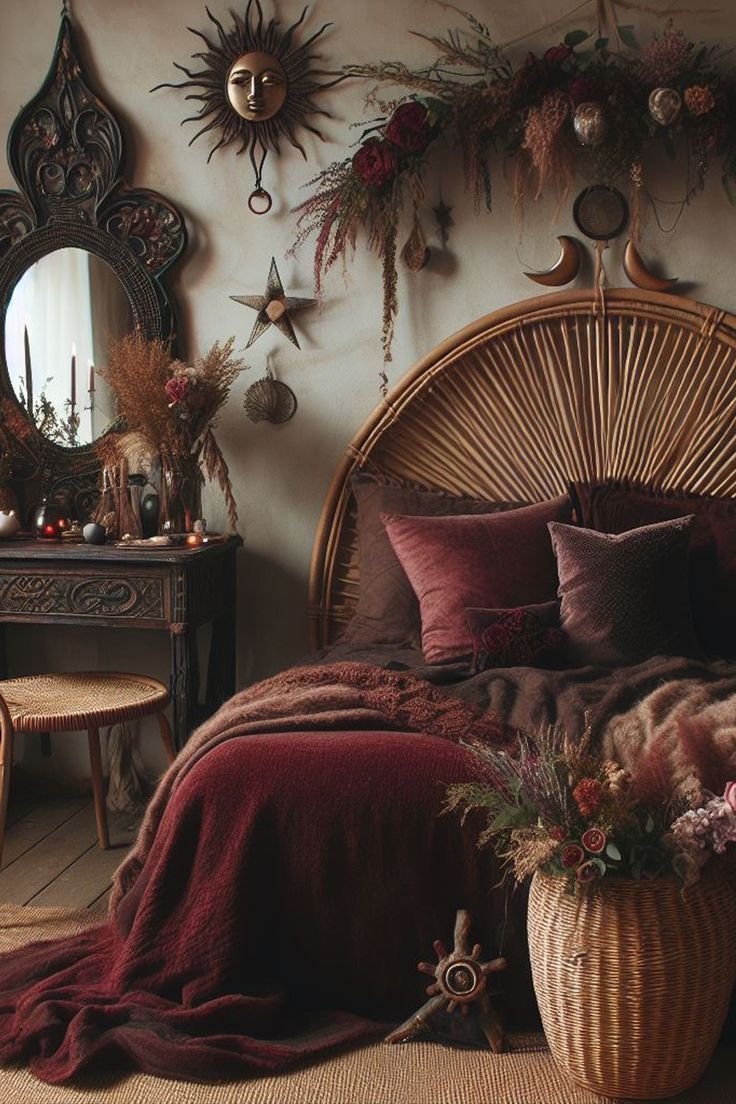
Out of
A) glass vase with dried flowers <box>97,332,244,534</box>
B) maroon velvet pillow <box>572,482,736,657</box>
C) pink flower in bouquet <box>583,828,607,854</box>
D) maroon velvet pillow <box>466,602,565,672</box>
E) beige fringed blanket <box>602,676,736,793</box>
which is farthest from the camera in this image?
glass vase with dried flowers <box>97,332,244,534</box>

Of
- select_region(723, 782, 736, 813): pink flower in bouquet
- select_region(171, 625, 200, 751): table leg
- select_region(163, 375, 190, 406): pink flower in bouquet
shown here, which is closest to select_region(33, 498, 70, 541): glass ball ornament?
select_region(163, 375, 190, 406): pink flower in bouquet

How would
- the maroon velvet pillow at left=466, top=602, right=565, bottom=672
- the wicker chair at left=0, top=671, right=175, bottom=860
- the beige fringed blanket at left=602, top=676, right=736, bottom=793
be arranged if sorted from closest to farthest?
1. the beige fringed blanket at left=602, top=676, right=736, bottom=793
2. the maroon velvet pillow at left=466, top=602, right=565, bottom=672
3. the wicker chair at left=0, top=671, right=175, bottom=860

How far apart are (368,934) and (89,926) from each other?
0.89 metres

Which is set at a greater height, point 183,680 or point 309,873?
point 183,680

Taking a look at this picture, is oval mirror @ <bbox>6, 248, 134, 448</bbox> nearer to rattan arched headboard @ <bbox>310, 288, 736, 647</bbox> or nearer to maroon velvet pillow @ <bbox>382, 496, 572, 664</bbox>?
rattan arched headboard @ <bbox>310, 288, 736, 647</bbox>

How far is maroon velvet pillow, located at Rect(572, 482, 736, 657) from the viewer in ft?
10.1

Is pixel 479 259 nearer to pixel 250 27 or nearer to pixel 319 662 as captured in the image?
pixel 250 27

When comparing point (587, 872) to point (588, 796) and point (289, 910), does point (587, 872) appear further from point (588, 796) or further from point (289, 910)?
point (289, 910)

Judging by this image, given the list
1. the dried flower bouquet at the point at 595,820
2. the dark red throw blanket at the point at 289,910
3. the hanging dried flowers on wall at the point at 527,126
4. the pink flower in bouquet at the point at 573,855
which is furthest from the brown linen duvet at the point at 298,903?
the hanging dried flowers on wall at the point at 527,126

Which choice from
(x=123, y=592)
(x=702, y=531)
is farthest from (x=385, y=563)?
(x=702, y=531)

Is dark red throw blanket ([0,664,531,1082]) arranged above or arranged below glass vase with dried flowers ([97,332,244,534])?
below

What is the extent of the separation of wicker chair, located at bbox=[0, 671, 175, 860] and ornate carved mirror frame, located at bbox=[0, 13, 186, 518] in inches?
28.0

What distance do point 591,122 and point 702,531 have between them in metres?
1.18

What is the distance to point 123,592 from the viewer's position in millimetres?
3291
